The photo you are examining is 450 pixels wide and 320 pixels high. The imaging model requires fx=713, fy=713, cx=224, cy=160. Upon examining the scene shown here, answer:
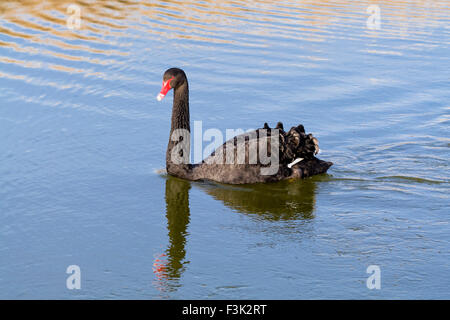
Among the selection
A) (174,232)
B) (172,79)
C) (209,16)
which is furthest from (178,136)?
(209,16)

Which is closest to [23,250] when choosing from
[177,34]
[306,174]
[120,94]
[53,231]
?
[53,231]

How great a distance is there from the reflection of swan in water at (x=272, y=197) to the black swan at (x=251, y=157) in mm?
82

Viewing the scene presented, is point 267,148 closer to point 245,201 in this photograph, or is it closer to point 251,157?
point 251,157

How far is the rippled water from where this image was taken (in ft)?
17.1

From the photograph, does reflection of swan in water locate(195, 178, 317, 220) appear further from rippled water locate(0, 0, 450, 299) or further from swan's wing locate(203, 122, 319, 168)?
swan's wing locate(203, 122, 319, 168)

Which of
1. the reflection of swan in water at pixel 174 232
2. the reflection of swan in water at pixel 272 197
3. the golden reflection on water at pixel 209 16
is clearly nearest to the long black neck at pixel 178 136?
the reflection of swan in water at pixel 174 232

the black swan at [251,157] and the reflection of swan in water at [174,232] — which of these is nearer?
the reflection of swan in water at [174,232]

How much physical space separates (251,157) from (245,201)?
19.8 inches

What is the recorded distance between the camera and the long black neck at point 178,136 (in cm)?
727

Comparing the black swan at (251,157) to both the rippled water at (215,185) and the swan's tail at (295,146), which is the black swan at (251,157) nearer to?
the swan's tail at (295,146)

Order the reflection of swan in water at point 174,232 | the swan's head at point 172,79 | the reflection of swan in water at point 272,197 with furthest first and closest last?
the swan's head at point 172,79, the reflection of swan in water at point 272,197, the reflection of swan in water at point 174,232

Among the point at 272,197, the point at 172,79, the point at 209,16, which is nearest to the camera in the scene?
the point at 272,197

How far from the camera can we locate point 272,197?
22.8 ft

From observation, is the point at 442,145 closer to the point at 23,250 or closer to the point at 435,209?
the point at 435,209
